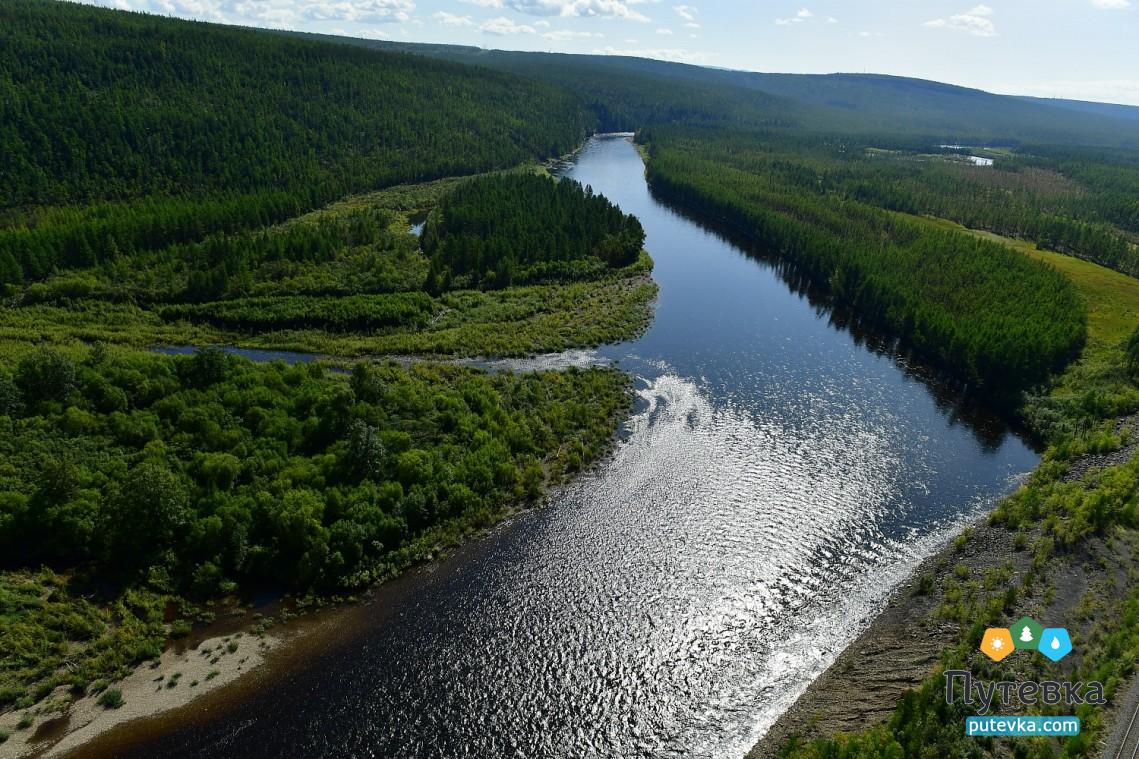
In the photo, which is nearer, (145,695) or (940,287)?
(145,695)

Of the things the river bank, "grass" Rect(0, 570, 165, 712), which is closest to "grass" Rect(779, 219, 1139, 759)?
the river bank

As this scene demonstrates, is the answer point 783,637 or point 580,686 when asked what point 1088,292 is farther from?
point 580,686

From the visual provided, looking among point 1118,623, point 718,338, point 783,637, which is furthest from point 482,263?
point 1118,623

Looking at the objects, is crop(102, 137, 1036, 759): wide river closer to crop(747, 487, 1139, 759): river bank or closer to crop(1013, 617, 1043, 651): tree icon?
crop(747, 487, 1139, 759): river bank

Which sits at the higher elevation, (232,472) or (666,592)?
(232,472)

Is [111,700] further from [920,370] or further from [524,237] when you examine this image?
[524,237]

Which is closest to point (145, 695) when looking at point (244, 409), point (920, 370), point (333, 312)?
point (244, 409)
